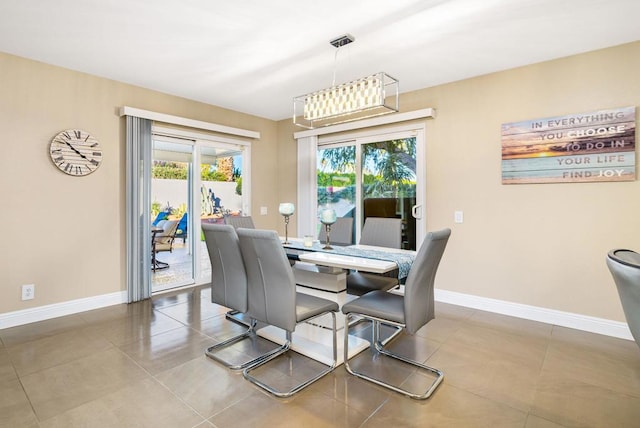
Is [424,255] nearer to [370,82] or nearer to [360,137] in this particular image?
[370,82]

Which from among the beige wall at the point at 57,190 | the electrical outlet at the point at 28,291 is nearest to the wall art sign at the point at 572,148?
the beige wall at the point at 57,190

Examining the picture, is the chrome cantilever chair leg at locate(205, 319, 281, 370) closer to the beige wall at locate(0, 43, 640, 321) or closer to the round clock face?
the beige wall at locate(0, 43, 640, 321)

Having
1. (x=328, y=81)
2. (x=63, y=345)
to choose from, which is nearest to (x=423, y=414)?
(x=63, y=345)

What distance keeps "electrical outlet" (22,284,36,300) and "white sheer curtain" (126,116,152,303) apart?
0.83 m

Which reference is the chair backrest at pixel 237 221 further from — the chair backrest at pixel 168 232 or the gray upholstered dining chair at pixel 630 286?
the gray upholstered dining chair at pixel 630 286

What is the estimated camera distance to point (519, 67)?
11.2 ft

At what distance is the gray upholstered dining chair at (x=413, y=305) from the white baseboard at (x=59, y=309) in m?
2.93

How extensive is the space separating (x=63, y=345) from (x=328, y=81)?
3.60 m

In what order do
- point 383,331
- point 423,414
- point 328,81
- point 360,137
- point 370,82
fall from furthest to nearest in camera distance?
point 360,137
point 328,81
point 383,331
point 370,82
point 423,414

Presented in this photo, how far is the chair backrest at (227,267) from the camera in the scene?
2.40 metres

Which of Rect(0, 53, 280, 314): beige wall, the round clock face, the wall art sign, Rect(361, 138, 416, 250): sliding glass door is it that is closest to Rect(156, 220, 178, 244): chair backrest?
Rect(0, 53, 280, 314): beige wall

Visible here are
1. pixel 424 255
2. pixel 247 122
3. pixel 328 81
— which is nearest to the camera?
pixel 424 255

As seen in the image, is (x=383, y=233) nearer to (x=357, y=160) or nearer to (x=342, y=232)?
(x=342, y=232)

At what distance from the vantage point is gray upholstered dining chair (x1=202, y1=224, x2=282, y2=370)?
240cm
